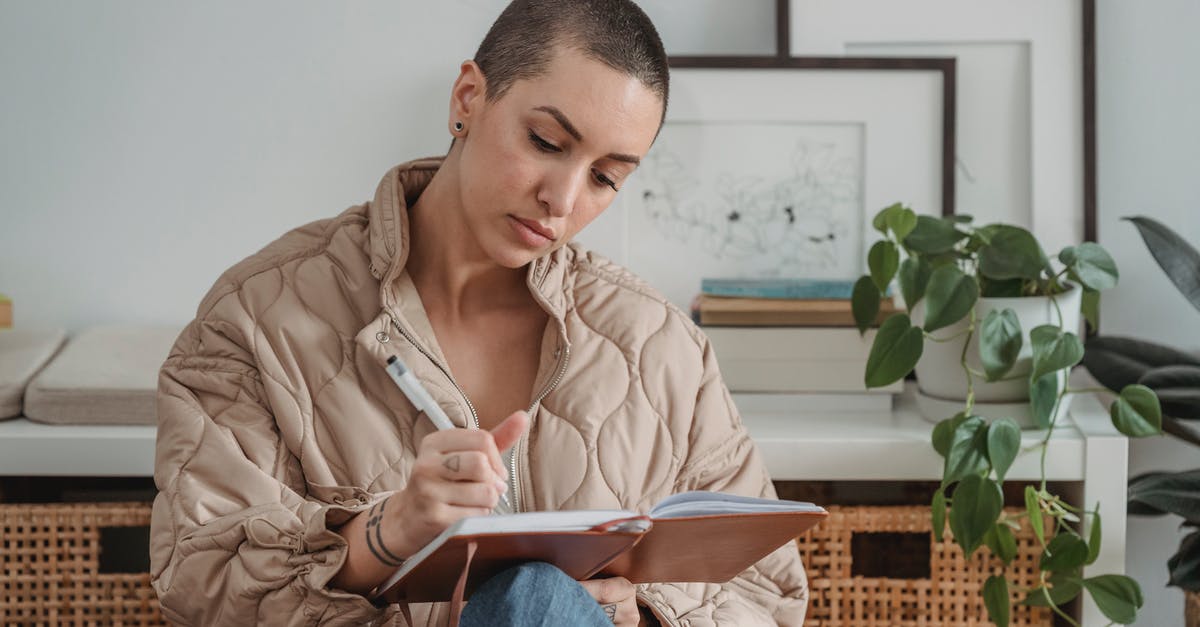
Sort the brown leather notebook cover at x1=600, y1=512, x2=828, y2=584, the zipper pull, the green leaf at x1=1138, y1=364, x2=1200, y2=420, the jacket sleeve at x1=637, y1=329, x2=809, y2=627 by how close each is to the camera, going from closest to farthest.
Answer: the brown leather notebook cover at x1=600, y1=512, x2=828, y2=584, the zipper pull, the jacket sleeve at x1=637, y1=329, x2=809, y2=627, the green leaf at x1=1138, y1=364, x2=1200, y2=420

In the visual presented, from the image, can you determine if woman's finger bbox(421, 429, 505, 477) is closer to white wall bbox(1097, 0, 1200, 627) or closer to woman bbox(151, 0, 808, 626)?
woman bbox(151, 0, 808, 626)

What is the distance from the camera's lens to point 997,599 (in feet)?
5.02

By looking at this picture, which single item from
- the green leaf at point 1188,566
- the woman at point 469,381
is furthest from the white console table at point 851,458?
the woman at point 469,381

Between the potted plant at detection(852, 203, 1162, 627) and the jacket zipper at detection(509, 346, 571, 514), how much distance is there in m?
0.50

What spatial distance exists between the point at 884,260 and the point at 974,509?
338 millimetres

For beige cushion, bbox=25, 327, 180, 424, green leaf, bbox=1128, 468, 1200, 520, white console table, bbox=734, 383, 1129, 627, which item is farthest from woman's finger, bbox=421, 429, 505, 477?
green leaf, bbox=1128, 468, 1200, 520

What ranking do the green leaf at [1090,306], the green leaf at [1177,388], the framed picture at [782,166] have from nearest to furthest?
the green leaf at [1177,388], the green leaf at [1090,306], the framed picture at [782,166]

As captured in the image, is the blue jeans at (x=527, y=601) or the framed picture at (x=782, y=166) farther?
the framed picture at (x=782, y=166)

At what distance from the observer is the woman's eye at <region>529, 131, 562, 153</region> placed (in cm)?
112

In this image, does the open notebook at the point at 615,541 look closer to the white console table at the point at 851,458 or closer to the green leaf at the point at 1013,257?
the white console table at the point at 851,458

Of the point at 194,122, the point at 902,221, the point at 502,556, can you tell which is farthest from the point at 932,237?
the point at 194,122

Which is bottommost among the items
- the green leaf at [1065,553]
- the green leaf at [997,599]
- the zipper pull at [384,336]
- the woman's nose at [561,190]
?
the green leaf at [997,599]

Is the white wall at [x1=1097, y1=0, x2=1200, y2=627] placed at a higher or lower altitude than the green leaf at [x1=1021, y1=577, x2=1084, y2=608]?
higher

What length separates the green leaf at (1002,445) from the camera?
4.81 feet
